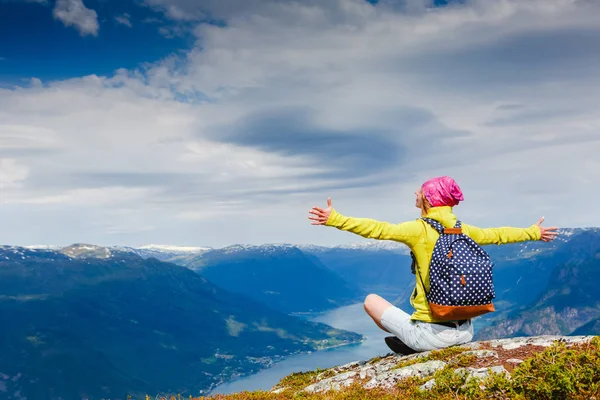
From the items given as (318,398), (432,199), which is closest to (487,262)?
(432,199)

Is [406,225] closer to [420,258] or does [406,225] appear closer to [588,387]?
[420,258]

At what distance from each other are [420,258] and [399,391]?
268 cm

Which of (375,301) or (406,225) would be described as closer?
(406,225)

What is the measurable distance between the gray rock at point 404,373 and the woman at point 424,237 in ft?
2.98

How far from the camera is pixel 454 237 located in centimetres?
962

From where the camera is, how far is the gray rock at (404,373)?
30.8 feet

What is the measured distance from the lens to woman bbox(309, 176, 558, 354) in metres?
9.49

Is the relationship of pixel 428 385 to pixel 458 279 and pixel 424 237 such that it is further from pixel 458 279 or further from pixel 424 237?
pixel 424 237

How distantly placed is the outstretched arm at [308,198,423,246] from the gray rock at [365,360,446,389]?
8.20 ft

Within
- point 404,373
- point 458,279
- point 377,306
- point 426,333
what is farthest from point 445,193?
point 404,373

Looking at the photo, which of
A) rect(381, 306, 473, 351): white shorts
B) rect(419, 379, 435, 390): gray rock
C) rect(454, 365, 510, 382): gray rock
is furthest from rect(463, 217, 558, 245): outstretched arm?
rect(419, 379, 435, 390): gray rock

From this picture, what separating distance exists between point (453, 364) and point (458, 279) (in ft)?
5.58

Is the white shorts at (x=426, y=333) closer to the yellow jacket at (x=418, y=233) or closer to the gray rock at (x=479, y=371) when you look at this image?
the yellow jacket at (x=418, y=233)

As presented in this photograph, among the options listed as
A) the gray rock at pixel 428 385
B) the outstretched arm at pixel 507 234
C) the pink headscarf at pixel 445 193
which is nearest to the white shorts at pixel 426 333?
the gray rock at pixel 428 385
